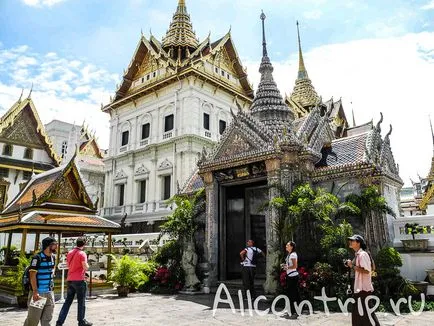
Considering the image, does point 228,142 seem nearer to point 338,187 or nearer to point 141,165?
point 338,187

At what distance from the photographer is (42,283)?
16.5 ft

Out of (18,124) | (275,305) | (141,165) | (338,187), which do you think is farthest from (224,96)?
(275,305)

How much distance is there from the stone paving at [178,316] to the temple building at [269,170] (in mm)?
1840

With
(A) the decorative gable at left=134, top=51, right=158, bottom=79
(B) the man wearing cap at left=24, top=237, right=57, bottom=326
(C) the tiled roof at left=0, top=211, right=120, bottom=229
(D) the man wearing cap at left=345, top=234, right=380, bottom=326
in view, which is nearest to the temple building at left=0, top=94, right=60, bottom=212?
(A) the decorative gable at left=134, top=51, right=158, bottom=79

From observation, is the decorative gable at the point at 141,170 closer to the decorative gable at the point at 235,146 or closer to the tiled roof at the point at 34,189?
the tiled roof at the point at 34,189

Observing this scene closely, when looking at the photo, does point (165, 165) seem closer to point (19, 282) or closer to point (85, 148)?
point (85, 148)

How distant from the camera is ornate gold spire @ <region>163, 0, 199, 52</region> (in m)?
32.3

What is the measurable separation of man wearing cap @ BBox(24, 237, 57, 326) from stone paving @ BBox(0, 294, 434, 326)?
155cm

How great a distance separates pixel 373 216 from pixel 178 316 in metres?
4.74

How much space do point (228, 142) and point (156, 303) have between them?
4837 mm

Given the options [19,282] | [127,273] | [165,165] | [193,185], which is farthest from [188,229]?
Answer: [165,165]

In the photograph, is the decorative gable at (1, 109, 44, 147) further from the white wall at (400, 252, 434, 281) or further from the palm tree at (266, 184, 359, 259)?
the white wall at (400, 252, 434, 281)

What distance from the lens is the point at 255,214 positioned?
1155 centimetres

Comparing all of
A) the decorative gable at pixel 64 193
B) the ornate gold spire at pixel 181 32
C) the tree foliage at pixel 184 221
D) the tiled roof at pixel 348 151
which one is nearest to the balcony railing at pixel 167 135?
the ornate gold spire at pixel 181 32
